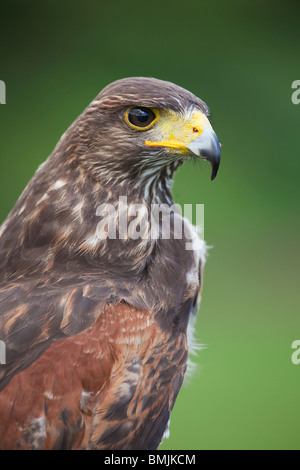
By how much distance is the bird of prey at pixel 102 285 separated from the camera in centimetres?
230

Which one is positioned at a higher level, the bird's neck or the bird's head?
the bird's head

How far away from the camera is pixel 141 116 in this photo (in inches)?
103

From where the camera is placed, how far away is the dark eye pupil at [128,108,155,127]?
2611 mm

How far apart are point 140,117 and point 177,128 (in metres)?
0.13

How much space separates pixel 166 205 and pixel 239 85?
4.54 meters

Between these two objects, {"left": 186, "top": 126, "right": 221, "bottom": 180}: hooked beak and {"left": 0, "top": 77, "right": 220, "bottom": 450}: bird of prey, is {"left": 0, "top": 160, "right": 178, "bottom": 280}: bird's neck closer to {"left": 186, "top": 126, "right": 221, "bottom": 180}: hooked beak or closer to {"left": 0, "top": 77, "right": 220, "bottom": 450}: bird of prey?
{"left": 0, "top": 77, "right": 220, "bottom": 450}: bird of prey

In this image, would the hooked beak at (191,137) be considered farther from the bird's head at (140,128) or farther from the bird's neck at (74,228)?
the bird's neck at (74,228)

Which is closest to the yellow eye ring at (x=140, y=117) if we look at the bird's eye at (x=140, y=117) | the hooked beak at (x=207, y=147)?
the bird's eye at (x=140, y=117)

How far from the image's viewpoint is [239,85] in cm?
712

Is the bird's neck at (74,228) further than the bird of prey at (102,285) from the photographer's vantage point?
Yes

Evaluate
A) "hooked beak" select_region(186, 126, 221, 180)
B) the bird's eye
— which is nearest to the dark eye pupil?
the bird's eye

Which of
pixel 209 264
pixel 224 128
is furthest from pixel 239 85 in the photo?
pixel 209 264

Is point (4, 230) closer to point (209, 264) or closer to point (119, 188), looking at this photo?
point (119, 188)
